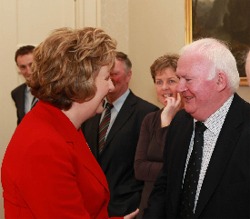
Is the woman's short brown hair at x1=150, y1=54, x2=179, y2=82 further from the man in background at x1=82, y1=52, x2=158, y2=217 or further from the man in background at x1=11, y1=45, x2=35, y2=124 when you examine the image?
the man in background at x1=11, y1=45, x2=35, y2=124

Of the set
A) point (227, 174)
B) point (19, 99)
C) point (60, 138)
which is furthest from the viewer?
point (19, 99)

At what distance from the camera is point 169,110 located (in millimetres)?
3324

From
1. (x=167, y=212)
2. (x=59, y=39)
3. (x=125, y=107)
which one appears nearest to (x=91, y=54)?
(x=59, y=39)

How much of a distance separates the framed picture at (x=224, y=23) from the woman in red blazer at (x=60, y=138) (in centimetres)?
216

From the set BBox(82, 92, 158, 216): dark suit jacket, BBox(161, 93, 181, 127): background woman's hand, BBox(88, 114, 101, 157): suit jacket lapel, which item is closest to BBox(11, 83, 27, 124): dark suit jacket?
BBox(88, 114, 101, 157): suit jacket lapel

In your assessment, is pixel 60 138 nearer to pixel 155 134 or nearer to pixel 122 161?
pixel 155 134

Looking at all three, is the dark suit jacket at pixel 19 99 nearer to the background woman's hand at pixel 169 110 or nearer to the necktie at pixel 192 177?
the background woman's hand at pixel 169 110

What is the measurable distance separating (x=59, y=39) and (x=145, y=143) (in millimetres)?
1542

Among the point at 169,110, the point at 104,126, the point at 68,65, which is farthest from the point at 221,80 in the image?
the point at 104,126

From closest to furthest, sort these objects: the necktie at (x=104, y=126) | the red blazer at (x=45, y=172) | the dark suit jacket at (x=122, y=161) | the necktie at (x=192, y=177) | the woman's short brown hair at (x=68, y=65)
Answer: the red blazer at (x=45, y=172) → the woman's short brown hair at (x=68, y=65) → the necktie at (x=192, y=177) → the dark suit jacket at (x=122, y=161) → the necktie at (x=104, y=126)

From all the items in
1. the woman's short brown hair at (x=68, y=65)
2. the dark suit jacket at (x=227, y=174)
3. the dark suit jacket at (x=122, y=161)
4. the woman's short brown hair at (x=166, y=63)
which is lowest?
the dark suit jacket at (x=122, y=161)

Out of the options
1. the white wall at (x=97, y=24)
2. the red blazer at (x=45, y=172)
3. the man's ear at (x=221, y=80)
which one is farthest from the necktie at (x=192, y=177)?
the white wall at (x=97, y=24)

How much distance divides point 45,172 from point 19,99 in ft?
10.9

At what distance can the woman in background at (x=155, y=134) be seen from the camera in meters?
3.20
